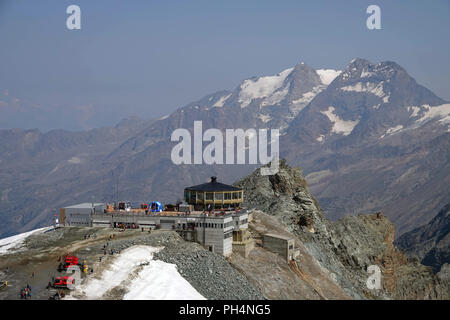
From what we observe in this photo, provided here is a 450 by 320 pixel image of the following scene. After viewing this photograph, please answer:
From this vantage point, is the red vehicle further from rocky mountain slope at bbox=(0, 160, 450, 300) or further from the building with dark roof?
the building with dark roof

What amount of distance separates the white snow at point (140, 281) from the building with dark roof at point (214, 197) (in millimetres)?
22768

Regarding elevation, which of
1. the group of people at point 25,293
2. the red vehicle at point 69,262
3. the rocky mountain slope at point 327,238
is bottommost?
the rocky mountain slope at point 327,238

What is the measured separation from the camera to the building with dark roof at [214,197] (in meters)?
120

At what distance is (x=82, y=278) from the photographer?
87312 mm

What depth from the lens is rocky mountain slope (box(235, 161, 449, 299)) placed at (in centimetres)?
14608

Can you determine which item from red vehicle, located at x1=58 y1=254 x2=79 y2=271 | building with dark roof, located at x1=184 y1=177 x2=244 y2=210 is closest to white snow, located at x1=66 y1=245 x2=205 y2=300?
red vehicle, located at x1=58 y1=254 x2=79 y2=271

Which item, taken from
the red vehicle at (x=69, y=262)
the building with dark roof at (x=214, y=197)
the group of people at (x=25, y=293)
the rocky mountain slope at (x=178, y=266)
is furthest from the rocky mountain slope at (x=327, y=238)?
the group of people at (x=25, y=293)

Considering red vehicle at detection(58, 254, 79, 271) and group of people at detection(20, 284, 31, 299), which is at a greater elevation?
red vehicle at detection(58, 254, 79, 271)

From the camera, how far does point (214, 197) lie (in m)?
121

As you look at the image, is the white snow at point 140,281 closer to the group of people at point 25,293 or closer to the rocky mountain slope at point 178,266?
the rocky mountain slope at point 178,266

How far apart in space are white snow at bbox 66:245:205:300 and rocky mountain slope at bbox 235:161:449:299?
45529mm

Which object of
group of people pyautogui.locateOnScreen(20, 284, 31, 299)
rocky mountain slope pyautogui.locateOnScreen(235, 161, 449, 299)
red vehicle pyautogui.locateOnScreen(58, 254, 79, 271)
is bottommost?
rocky mountain slope pyautogui.locateOnScreen(235, 161, 449, 299)
